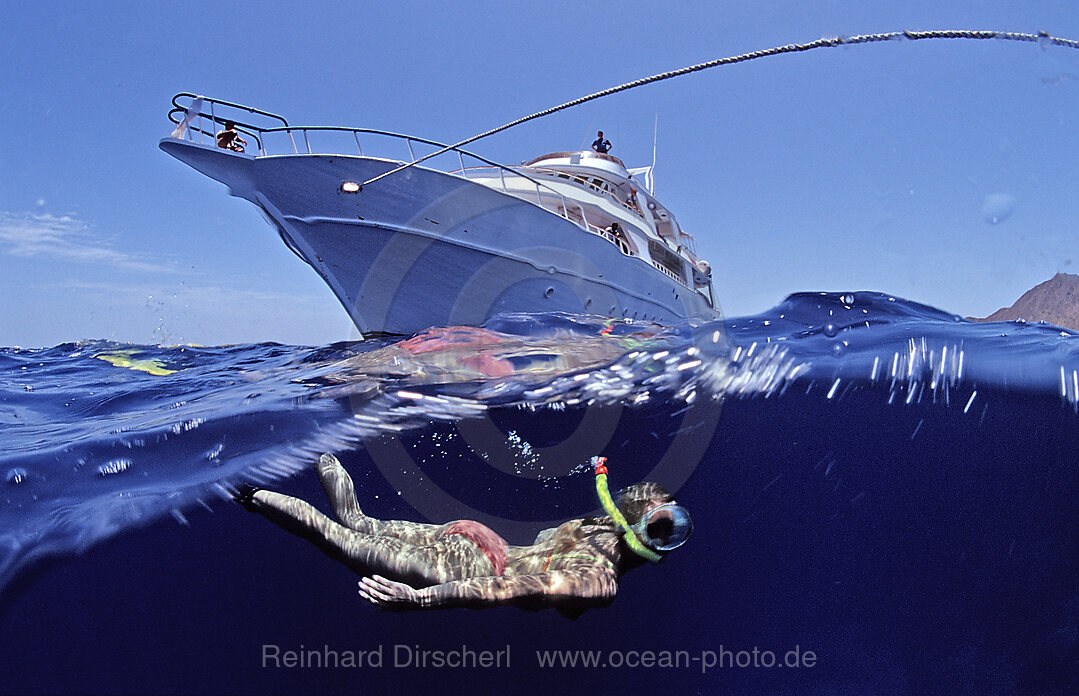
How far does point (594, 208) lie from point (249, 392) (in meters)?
11.5

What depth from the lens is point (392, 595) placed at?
10.3ft

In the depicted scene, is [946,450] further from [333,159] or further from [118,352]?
[118,352]

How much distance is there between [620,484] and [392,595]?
6.02 meters

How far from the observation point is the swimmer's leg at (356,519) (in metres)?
4.28

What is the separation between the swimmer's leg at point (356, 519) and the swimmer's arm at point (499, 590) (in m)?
0.94

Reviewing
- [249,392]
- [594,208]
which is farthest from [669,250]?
[249,392]

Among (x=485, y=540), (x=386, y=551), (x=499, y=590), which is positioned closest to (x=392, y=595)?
(x=499, y=590)

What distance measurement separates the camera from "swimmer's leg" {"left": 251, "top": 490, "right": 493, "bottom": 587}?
12.7 feet

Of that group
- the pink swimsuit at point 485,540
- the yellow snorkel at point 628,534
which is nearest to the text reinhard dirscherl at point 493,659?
the pink swimsuit at point 485,540

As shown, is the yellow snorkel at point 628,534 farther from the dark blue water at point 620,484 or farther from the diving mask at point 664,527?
the dark blue water at point 620,484

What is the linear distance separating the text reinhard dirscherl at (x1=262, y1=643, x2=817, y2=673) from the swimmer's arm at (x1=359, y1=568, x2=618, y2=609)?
172 inches

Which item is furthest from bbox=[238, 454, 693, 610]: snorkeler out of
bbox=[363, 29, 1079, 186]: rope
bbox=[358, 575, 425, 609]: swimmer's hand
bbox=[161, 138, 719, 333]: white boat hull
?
bbox=[161, 138, 719, 333]: white boat hull

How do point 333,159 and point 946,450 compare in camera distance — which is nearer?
point 946,450

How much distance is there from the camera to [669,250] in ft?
62.7
